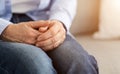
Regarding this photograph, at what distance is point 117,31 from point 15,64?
0.98m

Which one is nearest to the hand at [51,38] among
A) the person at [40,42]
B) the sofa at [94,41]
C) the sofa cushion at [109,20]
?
the person at [40,42]

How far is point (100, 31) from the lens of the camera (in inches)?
63.5

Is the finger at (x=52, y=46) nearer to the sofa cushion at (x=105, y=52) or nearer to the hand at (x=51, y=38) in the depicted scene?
the hand at (x=51, y=38)

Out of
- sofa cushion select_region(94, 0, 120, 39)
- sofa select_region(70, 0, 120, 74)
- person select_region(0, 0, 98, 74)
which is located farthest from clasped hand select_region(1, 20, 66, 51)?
sofa cushion select_region(94, 0, 120, 39)

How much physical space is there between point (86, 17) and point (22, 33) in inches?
33.6

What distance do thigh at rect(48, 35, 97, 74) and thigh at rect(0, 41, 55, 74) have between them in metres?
0.05

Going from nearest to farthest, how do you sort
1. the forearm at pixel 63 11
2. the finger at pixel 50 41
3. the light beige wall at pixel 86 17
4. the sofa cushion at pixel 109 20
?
the finger at pixel 50 41 → the forearm at pixel 63 11 → the sofa cushion at pixel 109 20 → the light beige wall at pixel 86 17

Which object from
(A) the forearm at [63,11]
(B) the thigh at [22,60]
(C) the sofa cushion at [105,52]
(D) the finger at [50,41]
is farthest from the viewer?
(C) the sofa cushion at [105,52]

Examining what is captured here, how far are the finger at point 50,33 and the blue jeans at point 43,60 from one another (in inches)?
1.9

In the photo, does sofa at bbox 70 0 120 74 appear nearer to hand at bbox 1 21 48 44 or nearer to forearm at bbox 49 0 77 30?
forearm at bbox 49 0 77 30

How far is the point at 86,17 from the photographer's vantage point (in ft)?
5.52

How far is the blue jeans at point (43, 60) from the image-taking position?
0.73 metres

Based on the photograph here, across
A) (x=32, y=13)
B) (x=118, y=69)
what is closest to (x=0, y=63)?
(x=32, y=13)

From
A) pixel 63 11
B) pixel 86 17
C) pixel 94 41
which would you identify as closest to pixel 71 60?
pixel 63 11
